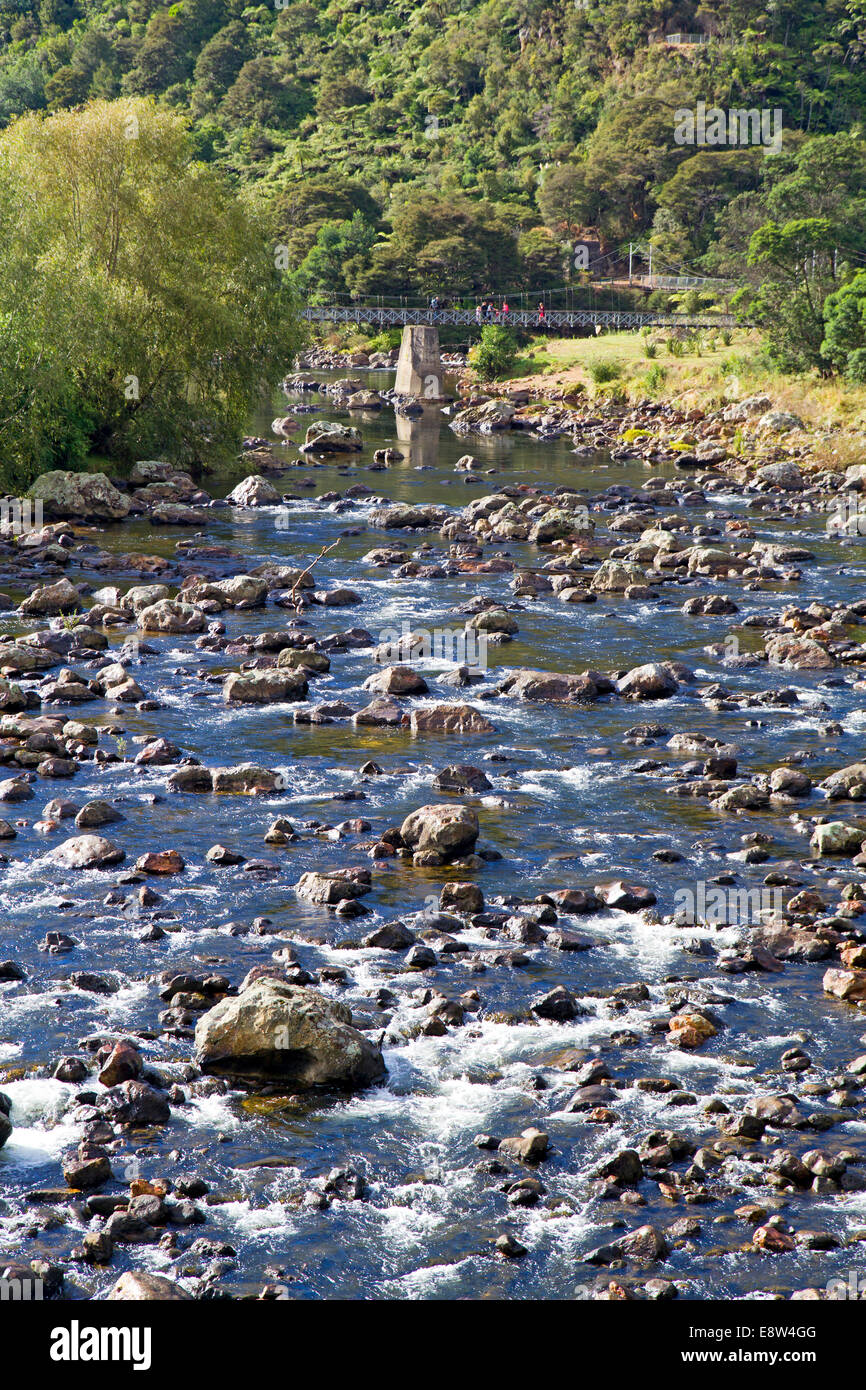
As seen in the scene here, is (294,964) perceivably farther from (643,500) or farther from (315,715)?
(643,500)

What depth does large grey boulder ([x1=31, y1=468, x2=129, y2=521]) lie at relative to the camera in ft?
130

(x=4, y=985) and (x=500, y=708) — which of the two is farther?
(x=500, y=708)

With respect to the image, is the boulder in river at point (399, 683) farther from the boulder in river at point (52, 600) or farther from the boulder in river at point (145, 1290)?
the boulder in river at point (145, 1290)

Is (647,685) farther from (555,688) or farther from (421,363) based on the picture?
(421,363)

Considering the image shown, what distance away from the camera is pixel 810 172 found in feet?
227

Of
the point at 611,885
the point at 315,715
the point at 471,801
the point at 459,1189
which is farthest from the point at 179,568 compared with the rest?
the point at 459,1189

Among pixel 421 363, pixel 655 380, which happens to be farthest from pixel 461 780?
pixel 421 363

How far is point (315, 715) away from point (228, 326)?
87.6 ft

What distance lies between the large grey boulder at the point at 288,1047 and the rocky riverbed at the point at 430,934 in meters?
0.03

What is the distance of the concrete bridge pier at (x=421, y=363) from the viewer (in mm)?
86000

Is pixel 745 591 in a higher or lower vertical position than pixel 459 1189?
higher

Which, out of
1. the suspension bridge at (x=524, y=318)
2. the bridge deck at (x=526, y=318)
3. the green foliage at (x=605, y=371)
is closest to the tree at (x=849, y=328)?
the green foliage at (x=605, y=371)

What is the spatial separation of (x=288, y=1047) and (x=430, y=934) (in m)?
3.19
